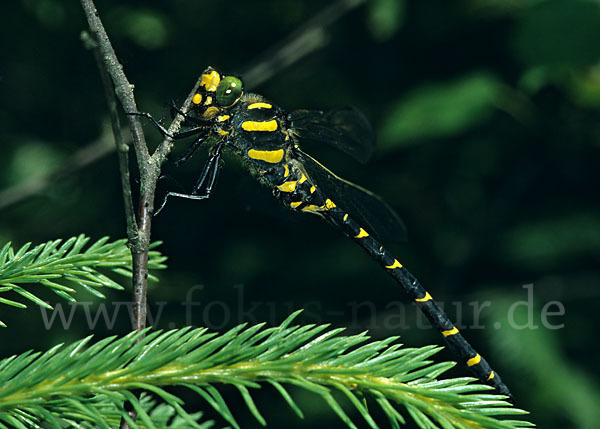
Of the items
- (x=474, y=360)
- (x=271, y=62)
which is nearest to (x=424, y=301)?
(x=474, y=360)

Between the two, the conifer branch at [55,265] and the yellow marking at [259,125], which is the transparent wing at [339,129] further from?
the conifer branch at [55,265]

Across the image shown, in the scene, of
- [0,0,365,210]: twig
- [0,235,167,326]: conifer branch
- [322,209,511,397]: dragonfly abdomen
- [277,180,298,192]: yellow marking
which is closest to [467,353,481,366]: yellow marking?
[322,209,511,397]: dragonfly abdomen

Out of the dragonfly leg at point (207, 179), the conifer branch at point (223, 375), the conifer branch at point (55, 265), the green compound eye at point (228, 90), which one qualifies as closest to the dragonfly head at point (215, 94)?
the green compound eye at point (228, 90)

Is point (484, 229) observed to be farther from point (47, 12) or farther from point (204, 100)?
point (47, 12)

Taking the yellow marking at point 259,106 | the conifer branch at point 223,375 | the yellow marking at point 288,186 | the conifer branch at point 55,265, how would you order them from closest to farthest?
the conifer branch at point 223,375
the conifer branch at point 55,265
the yellow marking at point 259,106
the yellow marking at point 288,186

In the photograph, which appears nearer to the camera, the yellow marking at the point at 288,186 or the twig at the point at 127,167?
the twig at the point at 127,167

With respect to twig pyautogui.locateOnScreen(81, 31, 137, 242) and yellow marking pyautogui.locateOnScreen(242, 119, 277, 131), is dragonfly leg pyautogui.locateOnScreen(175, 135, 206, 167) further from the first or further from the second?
twig pyautogui.locateOnScreen(81, 31, 137, 242)

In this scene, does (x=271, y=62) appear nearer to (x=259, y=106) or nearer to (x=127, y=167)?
(x=259, y=106)
